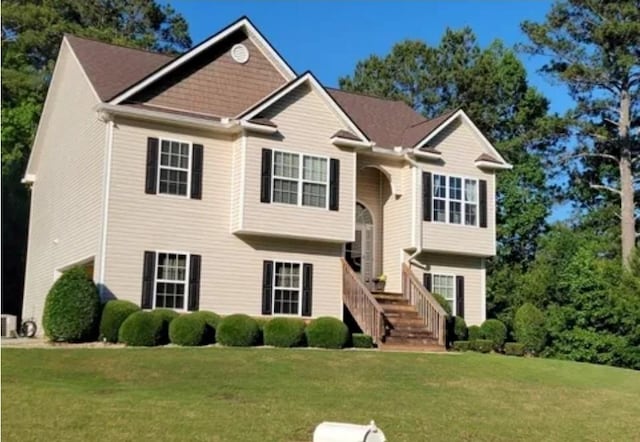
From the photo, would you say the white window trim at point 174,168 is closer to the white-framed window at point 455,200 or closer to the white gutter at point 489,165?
the white-framed window at point 455,200

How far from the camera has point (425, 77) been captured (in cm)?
4222

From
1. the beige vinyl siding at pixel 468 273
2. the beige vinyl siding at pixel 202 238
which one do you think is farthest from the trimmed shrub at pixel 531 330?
the beige vinyl siding at pixel 202 238

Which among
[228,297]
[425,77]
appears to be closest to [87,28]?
[425,77]

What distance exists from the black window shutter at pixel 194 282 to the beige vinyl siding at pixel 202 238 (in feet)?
0.52

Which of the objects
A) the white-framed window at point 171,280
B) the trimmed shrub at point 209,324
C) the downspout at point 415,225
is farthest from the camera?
the downspout at point 415,225

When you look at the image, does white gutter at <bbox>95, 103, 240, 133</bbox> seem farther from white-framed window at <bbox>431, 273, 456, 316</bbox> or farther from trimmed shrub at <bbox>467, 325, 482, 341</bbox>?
trimmed shrub at <bbox>467, 325, 482, 341</bbox>

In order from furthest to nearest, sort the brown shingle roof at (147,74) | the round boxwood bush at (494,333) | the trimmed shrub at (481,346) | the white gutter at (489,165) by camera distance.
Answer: the white gutter at (489,165), the round boxwood bush at (494,333), the trimmed shrub at (481,346), the brown shingle roof at (147,74)

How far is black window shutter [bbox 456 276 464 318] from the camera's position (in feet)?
80.4

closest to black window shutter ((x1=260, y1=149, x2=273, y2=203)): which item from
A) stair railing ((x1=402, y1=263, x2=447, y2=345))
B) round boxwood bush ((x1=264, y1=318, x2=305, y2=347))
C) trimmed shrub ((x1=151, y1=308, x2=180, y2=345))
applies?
round boxwood bush ((x1=264, y1=318, x2=305, y2=347))

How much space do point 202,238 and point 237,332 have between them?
3.13m

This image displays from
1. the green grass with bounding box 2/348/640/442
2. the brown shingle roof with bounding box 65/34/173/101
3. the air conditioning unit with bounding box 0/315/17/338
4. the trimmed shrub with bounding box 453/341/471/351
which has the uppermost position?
the brown shingle roof with bounding box 65/34/173/101

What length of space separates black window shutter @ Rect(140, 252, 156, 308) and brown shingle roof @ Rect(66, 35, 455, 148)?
4061mm

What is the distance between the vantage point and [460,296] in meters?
24.7

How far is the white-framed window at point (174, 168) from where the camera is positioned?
65.6 feet
